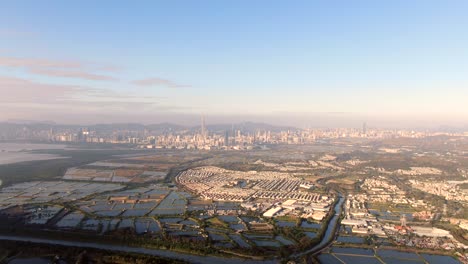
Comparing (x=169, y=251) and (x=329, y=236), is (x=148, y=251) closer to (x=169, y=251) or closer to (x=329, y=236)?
(x=169, y=251)

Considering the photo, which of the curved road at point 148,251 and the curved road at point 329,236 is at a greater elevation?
the curved road at point 329,236

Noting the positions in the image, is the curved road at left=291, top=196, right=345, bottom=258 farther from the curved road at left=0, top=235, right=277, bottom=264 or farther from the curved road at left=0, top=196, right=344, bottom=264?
the curved road at left=0, top=235, right=277, bottom=264

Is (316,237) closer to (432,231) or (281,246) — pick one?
(281,246)

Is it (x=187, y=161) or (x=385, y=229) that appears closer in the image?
(x=385, y=229)

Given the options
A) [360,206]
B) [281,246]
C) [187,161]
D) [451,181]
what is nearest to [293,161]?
[187,161]

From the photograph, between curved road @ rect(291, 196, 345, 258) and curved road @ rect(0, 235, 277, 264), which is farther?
curved road @ rect(291, 196, 345, 258)

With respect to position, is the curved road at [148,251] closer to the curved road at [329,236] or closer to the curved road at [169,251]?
the curved road at [169,251]

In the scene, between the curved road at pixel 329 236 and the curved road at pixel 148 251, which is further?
the curved road at pixel 329 236

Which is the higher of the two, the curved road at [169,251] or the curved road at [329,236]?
the curved road at [329,236]

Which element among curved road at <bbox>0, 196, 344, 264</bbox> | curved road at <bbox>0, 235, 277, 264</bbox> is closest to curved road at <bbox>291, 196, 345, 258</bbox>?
curved road at <bbox>0, 196, 344, 264</bbox>

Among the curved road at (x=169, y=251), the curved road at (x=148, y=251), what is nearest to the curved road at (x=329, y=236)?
the curved road at (x=169, y=251)

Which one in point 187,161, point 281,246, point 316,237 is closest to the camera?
point 281,246
